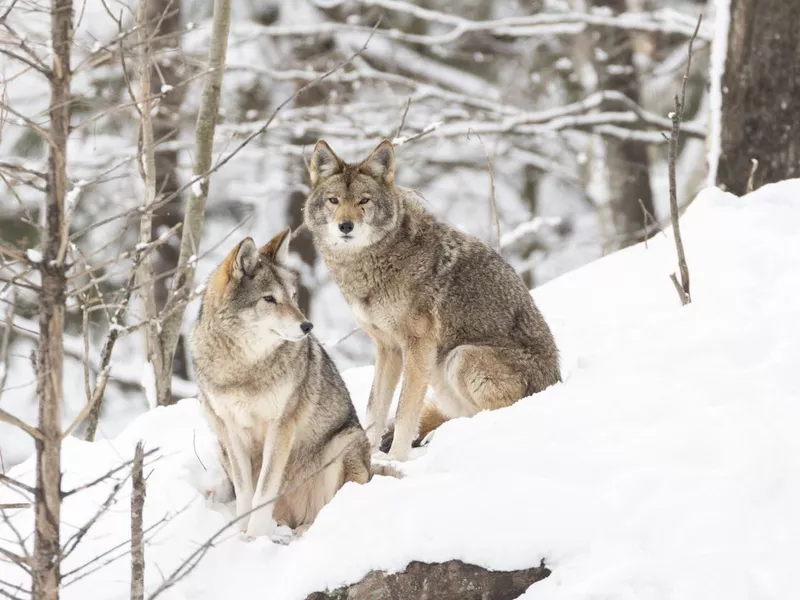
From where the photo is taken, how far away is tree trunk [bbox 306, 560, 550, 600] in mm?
4277

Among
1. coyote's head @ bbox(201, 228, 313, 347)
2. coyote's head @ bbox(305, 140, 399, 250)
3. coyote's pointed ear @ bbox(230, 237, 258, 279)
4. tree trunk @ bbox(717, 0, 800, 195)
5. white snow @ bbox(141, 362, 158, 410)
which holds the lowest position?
white snow @ bbox(141, 362, 158, 410)

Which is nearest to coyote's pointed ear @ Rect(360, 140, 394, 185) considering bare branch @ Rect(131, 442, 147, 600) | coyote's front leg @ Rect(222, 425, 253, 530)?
coyote's front leg @ Rect(222, 425, 253, 530)

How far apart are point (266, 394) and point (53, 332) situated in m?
1.78

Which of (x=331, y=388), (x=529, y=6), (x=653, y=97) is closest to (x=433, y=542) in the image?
(x=331, y=388)

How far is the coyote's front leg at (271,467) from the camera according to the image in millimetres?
5301

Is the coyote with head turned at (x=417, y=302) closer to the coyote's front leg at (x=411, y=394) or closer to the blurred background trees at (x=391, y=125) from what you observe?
the coyote's front leg at (x=411, y=394)

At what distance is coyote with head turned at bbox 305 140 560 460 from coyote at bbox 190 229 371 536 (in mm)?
825

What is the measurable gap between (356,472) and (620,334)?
198cm

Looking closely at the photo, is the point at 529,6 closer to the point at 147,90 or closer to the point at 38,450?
the point at 147,90

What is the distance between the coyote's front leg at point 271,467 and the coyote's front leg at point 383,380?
1.33 metres

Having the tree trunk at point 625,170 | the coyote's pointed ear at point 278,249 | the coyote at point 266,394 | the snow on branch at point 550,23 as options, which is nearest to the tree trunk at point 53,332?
the coyote at point 266,394

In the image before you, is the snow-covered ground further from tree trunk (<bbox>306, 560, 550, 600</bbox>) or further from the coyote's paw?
the coyote's paw

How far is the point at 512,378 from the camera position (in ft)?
20.9

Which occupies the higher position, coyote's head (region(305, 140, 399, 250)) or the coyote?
coyote's head (region(305, 140, 399, 250))
